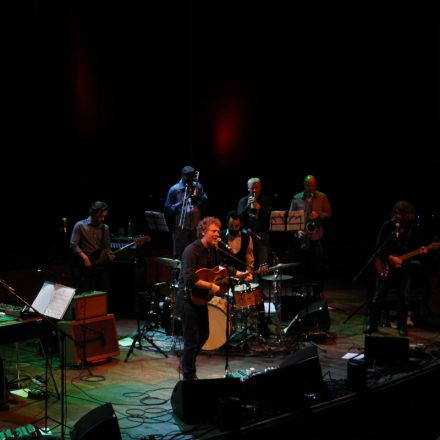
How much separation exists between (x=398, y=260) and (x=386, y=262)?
0.22m

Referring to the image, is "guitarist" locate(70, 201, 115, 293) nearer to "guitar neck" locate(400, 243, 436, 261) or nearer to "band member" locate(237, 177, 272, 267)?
"band member" locate(237, 177, 272, 267)

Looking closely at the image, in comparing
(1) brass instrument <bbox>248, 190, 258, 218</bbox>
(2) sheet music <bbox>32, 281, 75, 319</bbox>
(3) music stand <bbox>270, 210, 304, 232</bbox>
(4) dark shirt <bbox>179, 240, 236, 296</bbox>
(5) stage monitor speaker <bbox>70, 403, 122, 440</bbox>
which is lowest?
(5) stage monitor speaker <bbox>70, 403, 122, 440</bbox>

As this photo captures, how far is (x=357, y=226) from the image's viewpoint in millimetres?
15367

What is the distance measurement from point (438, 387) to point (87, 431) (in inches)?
167

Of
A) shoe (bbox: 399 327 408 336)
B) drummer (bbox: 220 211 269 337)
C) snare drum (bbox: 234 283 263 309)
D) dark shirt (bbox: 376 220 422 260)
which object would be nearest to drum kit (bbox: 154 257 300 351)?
snare drum (bbox: 234 283 263 309)

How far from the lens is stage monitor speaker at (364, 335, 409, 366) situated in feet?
24.4

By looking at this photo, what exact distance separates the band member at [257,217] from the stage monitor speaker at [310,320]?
1.20 m

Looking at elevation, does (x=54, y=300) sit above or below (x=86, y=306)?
above

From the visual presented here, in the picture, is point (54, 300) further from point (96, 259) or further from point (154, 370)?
point (96, 259)

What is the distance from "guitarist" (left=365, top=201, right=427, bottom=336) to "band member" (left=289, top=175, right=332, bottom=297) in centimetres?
110

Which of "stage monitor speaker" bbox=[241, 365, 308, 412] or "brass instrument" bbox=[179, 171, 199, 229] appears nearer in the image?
"stage monitor speaker" bbox=[241, 365, 308, 412]

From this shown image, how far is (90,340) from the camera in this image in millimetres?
8180

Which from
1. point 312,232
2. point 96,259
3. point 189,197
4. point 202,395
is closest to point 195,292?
point 202,395

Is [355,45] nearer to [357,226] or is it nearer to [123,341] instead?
[357,226]
